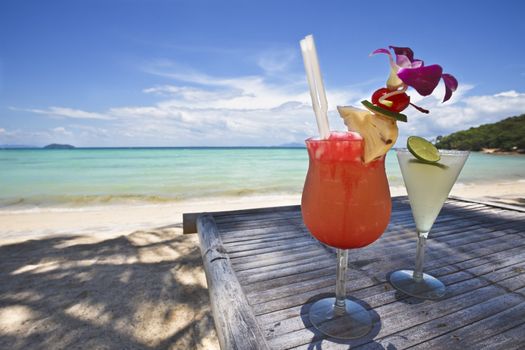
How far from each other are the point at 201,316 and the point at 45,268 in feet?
5.20

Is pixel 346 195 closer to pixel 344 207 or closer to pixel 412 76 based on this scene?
pixel 344 207

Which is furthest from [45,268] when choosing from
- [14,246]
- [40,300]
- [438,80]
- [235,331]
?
[438,80]

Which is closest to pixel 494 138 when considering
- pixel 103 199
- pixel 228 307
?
pixel 103 199

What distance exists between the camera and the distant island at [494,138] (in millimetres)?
21984

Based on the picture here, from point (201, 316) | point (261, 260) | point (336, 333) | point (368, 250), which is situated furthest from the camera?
point (201, 316)

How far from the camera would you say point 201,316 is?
166 centimetres

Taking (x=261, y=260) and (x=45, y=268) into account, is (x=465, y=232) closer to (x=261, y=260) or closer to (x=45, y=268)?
(x=261, y=260)

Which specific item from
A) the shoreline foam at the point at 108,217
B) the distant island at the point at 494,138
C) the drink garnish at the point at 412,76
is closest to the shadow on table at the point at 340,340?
the drink garnish at the point at 412,76

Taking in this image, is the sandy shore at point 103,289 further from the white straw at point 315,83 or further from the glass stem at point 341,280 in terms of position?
the white straw at point 315,83

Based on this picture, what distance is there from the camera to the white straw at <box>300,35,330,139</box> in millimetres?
591

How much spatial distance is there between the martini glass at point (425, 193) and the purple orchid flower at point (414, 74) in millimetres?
221

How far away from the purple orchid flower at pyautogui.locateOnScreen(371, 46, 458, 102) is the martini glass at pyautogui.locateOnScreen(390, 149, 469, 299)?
8.7 inches

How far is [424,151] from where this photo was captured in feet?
2.31

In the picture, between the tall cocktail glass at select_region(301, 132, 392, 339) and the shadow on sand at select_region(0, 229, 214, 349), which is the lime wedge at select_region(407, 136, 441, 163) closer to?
the tall cocktail glass at select_region(301, 132, 392, 339)
